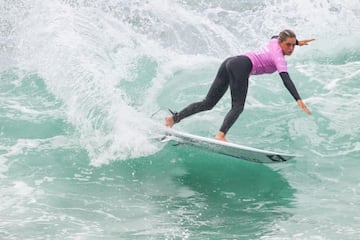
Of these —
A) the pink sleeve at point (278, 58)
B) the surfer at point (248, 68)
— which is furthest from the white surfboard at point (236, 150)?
the pink sleeve at point (278, 58)

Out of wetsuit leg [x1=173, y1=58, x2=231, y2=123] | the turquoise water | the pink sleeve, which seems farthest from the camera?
wetsuit leg [x1=173, y1=58, x2=231, y2=123]

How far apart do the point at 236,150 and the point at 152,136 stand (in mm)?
1317

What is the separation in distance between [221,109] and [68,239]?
15.1ft

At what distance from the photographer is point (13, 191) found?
24.7 feet

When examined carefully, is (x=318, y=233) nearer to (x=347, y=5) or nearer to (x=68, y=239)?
(x=68, y=239)

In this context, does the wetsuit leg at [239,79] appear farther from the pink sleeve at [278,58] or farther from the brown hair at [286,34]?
the brown hair at [286,34]

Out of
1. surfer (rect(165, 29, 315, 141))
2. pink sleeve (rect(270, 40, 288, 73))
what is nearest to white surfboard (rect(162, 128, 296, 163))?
surfer (rect(165, 29, 315, 141))

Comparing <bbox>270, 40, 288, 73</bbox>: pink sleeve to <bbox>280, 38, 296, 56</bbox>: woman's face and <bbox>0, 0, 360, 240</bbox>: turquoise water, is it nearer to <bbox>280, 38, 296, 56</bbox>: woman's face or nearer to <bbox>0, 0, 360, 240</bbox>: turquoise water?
<bbox>280, 38, 296, 56</bbox>: woman's face

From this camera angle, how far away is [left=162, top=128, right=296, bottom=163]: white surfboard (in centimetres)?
749

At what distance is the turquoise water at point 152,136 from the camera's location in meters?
6.75

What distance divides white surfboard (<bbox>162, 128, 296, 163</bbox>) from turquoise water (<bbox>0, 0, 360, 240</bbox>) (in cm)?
39

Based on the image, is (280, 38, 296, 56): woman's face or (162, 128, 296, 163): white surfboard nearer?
(162, 128, 296, 163): white surfboard

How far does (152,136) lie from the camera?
8492 millimetres

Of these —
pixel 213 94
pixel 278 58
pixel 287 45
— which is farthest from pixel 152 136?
pixel 287 45
